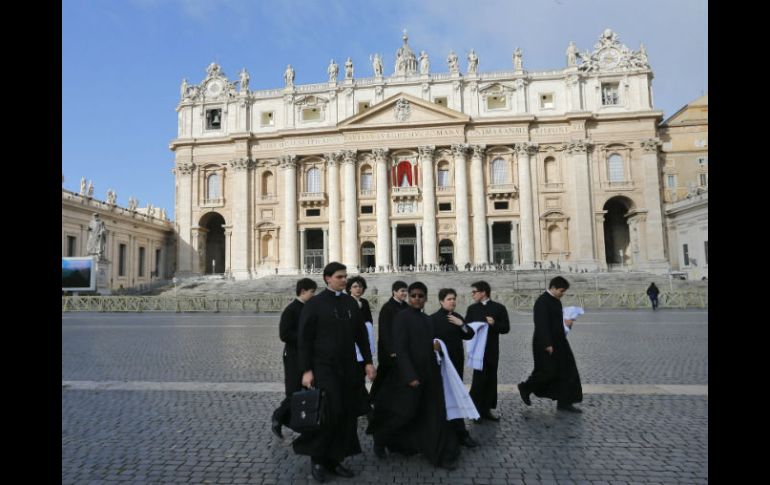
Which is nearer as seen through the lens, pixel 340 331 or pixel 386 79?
pixel 340 331

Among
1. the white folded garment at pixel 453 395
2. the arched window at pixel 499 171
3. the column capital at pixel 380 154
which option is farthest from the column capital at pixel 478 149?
the white folded garment at pixel 453 395

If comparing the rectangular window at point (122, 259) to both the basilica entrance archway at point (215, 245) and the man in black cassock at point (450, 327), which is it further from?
the man in black cassock at point (450, 327)

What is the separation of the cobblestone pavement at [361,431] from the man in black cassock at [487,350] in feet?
0.89

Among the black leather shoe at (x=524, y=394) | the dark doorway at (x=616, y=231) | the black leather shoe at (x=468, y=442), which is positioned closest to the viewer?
the black leather shoe at (x=468, y=442)

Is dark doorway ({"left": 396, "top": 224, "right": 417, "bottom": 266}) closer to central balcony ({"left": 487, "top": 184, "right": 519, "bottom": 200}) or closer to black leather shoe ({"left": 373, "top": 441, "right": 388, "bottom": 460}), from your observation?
central balcony ({"left": 487, "top": 184, "right": 519, "bottom": 200})

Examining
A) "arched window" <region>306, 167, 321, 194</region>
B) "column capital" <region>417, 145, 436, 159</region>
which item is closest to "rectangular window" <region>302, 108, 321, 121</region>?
"arched window" <region>306, 167, 321, 194</region>

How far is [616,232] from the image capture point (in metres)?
41.6

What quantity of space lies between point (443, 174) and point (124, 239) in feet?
86.6

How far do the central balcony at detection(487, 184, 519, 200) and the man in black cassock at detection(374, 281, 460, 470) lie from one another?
36.2 meters

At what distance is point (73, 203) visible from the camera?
31578 millimetres

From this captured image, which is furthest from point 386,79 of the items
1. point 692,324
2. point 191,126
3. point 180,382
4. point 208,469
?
point 208,469

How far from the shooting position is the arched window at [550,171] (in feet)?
130
